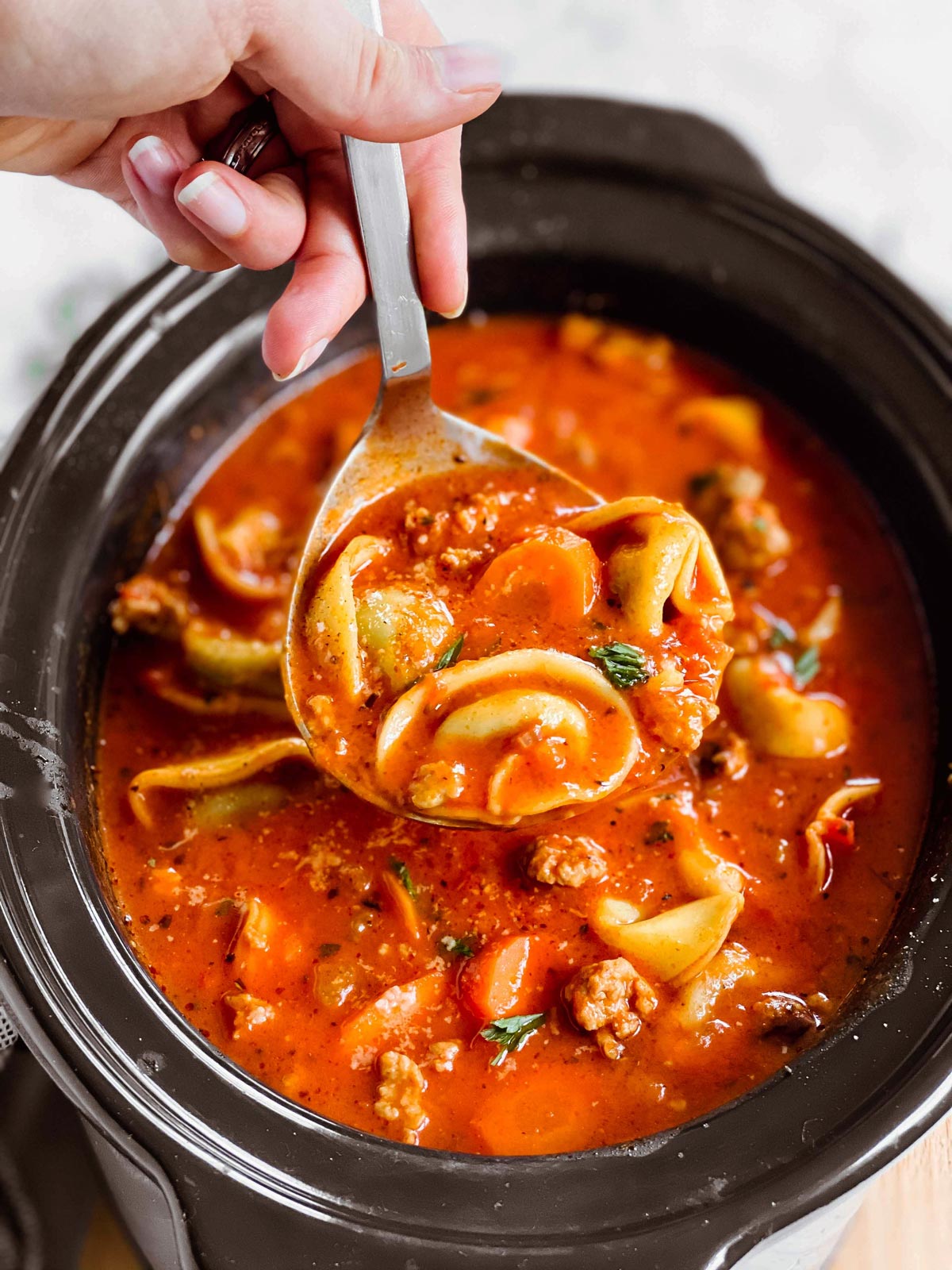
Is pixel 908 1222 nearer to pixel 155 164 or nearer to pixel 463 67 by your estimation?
pixel 463 67

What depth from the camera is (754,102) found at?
15.2 feet

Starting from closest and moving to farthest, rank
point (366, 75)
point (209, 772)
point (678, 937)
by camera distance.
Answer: point (366, 75) → point (678, 937) → point (209, 772)

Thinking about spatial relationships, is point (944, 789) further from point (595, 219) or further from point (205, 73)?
point (205, 73)

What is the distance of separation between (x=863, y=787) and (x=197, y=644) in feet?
5.77

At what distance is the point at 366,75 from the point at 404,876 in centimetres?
176

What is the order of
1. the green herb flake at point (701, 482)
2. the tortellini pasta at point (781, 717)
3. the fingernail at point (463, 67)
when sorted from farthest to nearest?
the green herb flake at point (701, 482), the tortellini pasta at point (781, 717), the fingernail at point (463, 67)

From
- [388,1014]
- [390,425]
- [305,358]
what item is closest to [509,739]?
[388,1014]

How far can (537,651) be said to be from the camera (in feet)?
8.60

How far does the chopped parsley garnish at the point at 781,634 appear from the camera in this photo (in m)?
3.24

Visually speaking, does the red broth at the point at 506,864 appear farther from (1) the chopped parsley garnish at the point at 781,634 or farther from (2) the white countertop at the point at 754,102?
(2) the white countertop at the point at 754,102

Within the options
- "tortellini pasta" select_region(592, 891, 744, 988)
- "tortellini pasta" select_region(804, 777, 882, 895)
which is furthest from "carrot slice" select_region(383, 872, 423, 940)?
"tortellini pasta" select_region(804, 777, 882, 895)

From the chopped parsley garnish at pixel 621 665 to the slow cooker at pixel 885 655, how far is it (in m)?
0.83

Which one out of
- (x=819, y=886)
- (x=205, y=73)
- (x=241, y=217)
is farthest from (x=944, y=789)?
(x=205, y=73)

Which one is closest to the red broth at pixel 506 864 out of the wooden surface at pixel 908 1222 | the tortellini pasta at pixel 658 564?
the tortellini pasta at pixel 658 564
